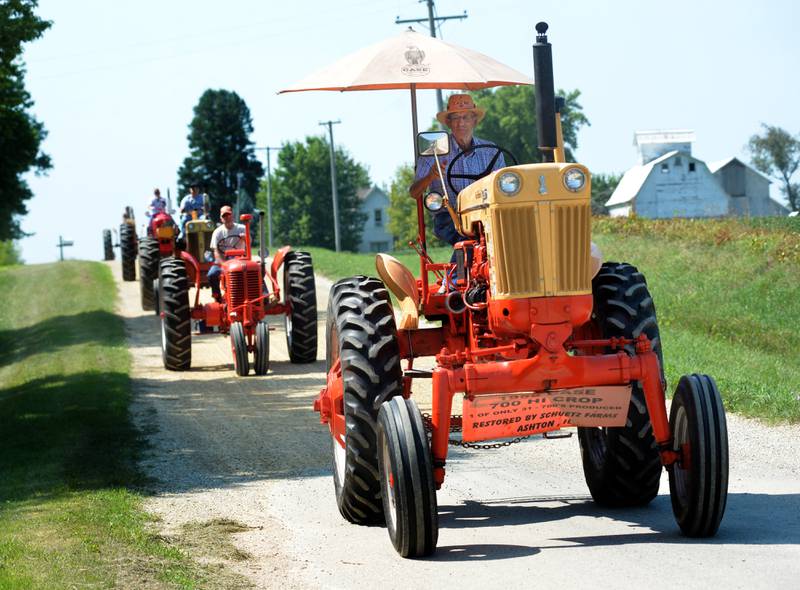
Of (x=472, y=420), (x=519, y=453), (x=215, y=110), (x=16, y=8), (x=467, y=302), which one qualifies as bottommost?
(x=519, y=453)

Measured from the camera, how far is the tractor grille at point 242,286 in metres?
19.2

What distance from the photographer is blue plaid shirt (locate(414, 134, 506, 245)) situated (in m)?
8.59

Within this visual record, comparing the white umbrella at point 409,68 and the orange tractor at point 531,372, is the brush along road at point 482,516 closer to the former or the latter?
the orange tractor at point 531,372

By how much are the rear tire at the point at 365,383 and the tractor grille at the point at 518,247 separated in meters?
0.97

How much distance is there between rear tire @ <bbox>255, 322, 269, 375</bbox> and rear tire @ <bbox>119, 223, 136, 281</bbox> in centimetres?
1827

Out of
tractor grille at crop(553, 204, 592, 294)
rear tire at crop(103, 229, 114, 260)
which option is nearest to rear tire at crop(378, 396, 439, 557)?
tractor grille at crop(553, 204, 592, 294)

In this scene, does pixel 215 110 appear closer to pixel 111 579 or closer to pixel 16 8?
pixel 16 8

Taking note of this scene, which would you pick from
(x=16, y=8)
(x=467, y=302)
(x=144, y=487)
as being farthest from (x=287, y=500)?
(x=16, y=8)

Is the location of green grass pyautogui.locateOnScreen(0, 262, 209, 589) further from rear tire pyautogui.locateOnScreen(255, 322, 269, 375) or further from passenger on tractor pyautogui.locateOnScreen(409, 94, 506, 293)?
passenger on tractor pyautogui.locateOnScreen(409, 94, 506, 293)

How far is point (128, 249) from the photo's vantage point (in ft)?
120

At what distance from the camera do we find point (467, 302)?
7.84 meters

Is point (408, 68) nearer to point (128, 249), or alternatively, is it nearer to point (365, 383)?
point (365, 383)

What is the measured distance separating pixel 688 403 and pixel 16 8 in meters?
17.2

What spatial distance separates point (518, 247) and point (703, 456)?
4.94ft
